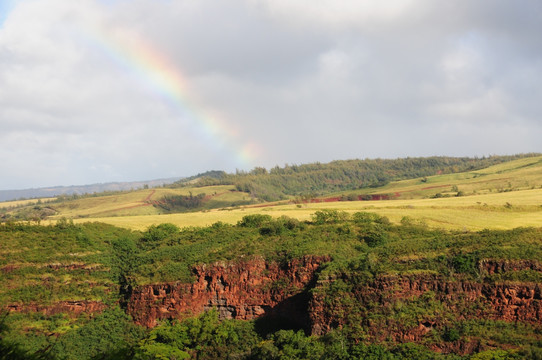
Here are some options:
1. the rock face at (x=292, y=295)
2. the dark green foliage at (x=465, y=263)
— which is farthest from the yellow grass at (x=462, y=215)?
the rock face at (x=292, y=295)

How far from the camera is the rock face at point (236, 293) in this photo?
54250 millimetres

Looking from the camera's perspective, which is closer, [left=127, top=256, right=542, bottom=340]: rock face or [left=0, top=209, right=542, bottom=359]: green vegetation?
[left=0, top=209, right=542, bottom=359]: green vegetation

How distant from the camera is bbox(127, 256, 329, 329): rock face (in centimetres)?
5425

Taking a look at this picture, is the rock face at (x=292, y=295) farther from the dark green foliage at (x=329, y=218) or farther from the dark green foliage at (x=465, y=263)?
the dark green foliage at (x=329, y=218)

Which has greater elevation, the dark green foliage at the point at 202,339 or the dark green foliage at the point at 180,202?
the dark green foliage at the point at 180,202

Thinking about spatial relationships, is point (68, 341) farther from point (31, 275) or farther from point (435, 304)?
point (435, 304)

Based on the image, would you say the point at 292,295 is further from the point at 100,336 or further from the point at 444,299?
the point at 100,336

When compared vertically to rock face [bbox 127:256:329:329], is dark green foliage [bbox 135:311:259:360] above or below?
below

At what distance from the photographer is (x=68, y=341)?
161 feet

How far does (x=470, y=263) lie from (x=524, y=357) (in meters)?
11.1

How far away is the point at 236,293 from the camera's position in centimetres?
5609

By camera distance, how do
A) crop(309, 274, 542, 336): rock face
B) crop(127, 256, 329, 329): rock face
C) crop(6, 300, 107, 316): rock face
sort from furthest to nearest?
crop(127, 256, 329, 329): rock face, crop(6, 300, 107, 316): rock face, crop(309, 274, 542, 336): rock face

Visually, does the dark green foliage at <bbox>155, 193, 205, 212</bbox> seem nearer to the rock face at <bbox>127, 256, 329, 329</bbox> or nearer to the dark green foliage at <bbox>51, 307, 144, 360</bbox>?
the dark green foliage at <bbox>51, 307, 144, 360</bbox>

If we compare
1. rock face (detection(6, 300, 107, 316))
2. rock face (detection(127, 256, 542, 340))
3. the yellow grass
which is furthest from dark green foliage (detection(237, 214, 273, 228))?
rock face (detection(6, 300, 107, 316))
